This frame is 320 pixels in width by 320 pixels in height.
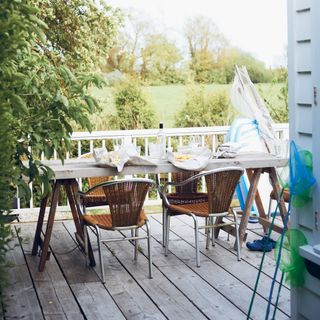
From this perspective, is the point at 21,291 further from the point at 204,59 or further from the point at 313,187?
the point at 204,59

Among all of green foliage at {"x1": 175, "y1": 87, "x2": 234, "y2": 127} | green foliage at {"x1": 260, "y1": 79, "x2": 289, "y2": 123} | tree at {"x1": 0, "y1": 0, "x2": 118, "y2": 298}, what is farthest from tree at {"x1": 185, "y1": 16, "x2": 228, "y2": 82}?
tree at {"x1": 0, "y1": 0, "x2": 118, "y2": 298}

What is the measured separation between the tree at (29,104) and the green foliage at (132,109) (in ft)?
20.1

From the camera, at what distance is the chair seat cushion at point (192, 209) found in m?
5.27

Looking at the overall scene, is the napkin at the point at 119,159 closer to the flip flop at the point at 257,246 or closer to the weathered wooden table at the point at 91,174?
the weathered wooden table at the point at 91,174

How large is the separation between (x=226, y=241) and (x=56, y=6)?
571 centimetres

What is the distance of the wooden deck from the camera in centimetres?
425

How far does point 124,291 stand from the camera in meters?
4.67

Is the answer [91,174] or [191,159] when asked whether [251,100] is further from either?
[91,174]

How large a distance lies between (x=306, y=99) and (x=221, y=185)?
78.6 inches

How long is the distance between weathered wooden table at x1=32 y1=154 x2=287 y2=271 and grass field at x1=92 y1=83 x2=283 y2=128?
5.46m

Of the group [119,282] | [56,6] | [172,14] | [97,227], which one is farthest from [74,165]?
[172,14]

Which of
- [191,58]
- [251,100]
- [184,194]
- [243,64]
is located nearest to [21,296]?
[184,194]

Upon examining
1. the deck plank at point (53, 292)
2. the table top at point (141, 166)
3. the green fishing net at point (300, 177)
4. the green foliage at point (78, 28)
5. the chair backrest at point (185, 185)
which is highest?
Result: the green foliage at point (78, 28)

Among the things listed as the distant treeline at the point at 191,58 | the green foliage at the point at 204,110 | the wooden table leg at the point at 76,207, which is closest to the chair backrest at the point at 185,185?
the wooden table leg at the point at 76,207
